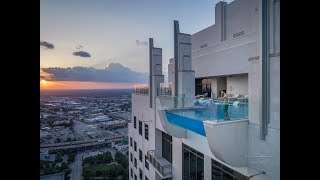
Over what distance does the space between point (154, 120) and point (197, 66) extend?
5.97m

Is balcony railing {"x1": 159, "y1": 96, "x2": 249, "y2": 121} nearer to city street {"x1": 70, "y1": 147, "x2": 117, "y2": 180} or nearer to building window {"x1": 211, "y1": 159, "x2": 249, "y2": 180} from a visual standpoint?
building window {"x1": 211, "y1": 159, "x2": 249, "y2": 180}

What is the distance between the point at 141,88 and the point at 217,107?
679 cm

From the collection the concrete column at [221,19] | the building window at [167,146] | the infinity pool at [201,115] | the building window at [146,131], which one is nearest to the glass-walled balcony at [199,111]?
the infinity pool at [201,115]

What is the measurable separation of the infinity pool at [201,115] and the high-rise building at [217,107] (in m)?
0.02

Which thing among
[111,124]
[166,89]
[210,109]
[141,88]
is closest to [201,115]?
[210,109]

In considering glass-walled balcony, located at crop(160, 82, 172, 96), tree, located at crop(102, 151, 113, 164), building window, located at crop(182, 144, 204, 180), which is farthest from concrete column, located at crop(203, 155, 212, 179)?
tree, located at crop(102, 151, 113, 164)

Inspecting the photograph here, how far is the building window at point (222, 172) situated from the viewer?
4070 mm

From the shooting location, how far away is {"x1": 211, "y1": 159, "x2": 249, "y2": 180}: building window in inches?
160

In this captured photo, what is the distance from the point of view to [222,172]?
4559mm

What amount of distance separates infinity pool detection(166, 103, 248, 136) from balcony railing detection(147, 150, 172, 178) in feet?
8.18

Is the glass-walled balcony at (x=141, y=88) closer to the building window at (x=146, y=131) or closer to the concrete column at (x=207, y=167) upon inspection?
the building window at (x=146, y=131)

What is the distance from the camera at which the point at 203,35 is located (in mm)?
12992
